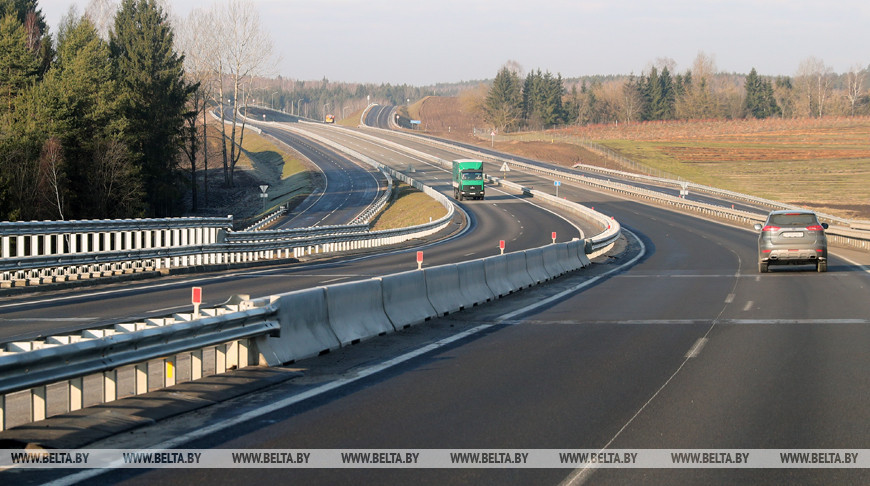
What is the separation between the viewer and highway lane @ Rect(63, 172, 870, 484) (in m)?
6.92

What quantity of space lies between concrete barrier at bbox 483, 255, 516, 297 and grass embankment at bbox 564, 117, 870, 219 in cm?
5443

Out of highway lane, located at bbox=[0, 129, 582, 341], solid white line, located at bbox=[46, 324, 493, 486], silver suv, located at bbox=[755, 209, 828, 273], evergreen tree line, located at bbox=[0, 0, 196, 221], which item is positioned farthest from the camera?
evergreen tree line, located at bbox=[0, 0, 196, 221]

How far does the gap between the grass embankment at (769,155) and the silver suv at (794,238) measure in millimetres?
44564

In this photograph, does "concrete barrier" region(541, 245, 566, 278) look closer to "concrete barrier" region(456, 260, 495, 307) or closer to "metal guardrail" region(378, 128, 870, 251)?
"concrete barrier" region(456, 260, 495, 307)

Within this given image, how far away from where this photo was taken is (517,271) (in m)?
22.8

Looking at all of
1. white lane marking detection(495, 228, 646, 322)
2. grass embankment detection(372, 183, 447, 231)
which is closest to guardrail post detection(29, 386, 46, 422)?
white lane marking detection(495, 228, 646, 322)

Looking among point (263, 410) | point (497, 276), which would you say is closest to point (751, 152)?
point (497, 276)

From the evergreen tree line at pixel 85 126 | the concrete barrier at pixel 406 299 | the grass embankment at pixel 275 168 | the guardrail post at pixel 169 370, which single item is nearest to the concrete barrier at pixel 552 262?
the concrete barrier at pixel 406 299

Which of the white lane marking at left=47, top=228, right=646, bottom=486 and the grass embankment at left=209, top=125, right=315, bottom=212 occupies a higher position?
the white lane marking at left=47, top=228, right=646, bottom=486

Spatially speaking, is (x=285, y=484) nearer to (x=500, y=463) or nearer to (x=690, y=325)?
(x=500, y=463)

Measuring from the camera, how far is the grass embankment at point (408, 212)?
67.8 meters

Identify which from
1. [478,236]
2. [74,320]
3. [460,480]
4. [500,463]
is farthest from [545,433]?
[478,236]

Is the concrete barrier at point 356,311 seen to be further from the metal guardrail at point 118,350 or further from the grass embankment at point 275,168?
the grass embankment at point 275,168

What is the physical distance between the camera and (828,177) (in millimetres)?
97188
